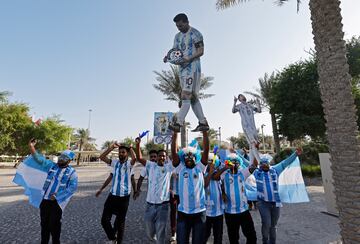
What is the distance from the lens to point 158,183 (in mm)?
4957

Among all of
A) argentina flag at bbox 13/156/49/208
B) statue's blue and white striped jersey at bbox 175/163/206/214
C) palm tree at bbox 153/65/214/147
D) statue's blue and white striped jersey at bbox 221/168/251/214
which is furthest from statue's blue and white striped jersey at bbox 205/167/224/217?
palm tree at bbox 153/65/214/147

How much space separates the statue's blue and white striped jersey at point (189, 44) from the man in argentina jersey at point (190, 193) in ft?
3.16

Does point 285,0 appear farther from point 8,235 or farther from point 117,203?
point 8,235

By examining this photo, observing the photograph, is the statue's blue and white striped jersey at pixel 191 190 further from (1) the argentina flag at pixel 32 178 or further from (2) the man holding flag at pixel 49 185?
(1) the argentina flag at pixel 32 178

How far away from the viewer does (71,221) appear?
720 centimetres

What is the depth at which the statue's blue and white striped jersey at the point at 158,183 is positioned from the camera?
480 centimetres

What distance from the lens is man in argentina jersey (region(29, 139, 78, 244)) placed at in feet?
14.0

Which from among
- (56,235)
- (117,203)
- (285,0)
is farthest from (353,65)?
(56,235)

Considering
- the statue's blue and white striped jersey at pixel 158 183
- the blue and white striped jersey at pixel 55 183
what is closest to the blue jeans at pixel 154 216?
the statue's blue and white striped jersey at pixel 158 183

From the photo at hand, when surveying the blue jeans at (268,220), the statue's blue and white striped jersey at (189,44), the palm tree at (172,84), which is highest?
the palm tree at (172,84)

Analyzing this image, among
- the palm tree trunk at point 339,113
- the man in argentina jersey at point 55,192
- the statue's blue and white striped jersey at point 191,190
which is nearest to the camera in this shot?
the statue's blue and white striped jersey at point 191,190

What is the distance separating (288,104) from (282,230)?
15.7m

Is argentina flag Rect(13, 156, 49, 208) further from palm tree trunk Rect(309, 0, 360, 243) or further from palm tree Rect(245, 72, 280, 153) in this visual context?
palm tree Rect(245, 72, 280, 153)

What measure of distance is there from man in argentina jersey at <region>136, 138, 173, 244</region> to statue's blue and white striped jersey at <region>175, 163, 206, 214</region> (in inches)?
45.3
